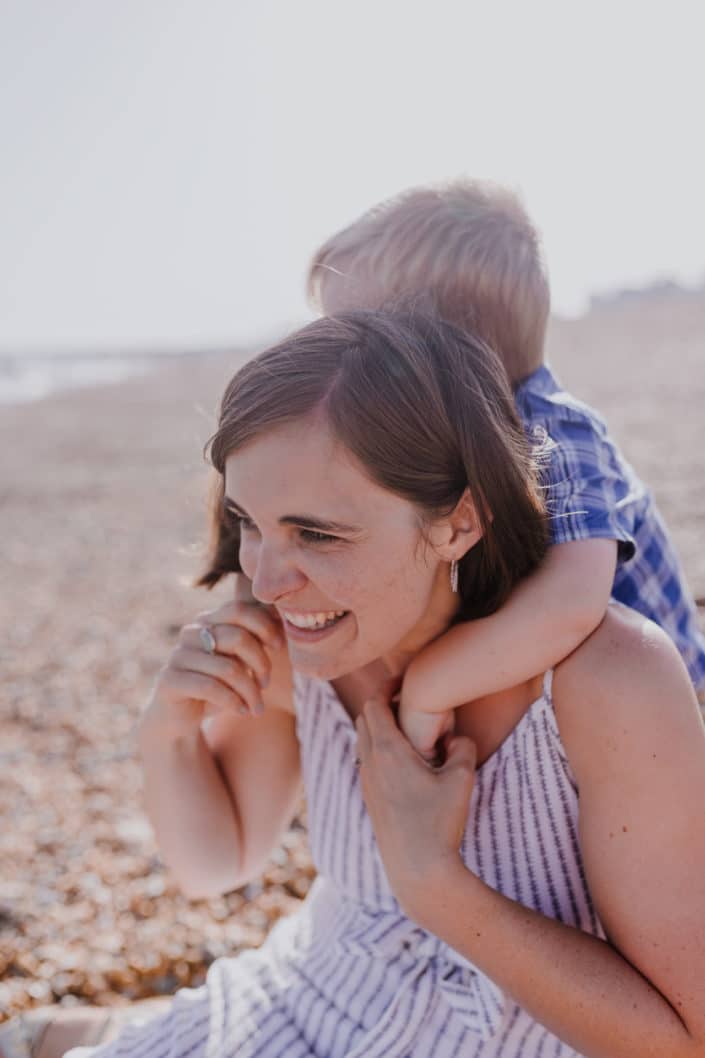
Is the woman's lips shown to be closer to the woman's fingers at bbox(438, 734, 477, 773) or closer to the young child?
the young child

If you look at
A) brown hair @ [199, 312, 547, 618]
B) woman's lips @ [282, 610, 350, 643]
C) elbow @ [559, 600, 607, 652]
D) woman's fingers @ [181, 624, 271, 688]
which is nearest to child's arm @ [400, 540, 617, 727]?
elbow @ [559, 600, 607, 652]

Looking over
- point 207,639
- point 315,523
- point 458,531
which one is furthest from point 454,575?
point 207,639

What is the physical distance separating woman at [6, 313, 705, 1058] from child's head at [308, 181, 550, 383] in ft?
→ 1.75

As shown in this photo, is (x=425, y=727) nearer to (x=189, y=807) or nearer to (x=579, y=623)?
(x=579, y=623)

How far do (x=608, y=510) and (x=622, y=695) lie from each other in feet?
2.02

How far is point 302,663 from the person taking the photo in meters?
2.04

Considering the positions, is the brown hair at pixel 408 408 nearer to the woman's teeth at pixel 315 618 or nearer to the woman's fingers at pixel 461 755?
the woman's teeth at pixel 315 618

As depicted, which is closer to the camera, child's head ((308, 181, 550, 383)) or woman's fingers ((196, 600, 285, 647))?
woman's fingers ((196, 600, 285, 647))

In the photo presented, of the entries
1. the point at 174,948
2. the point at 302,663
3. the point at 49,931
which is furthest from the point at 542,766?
A: the point at 49,931

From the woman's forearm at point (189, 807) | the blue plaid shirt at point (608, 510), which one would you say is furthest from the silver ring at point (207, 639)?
the blue plaid shirt at point (608, 510)

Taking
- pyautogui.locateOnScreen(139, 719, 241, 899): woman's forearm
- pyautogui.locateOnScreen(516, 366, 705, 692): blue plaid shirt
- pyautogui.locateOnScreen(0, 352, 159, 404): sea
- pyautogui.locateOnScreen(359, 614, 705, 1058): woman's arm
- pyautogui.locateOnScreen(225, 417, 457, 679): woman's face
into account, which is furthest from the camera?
pyautogui.locateOnScreen(0, 352, 159, 404): sea

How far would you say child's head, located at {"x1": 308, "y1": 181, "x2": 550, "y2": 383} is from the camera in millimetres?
2520

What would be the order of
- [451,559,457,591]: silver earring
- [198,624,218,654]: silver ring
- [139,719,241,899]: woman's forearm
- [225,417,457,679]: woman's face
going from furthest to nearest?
[139,719,241,899]: woman's forearm
[198,624,218,654]: silver ring
[451,559,457,591]: silver earring
[225,417,457,679]: woman's face

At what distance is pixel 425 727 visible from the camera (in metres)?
2.09
